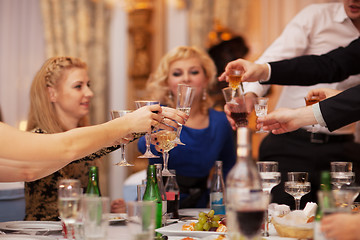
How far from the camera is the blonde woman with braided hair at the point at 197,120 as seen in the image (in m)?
3.38

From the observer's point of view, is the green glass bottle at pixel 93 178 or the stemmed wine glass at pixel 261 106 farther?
the stemmed wine glass at pixel 261 106

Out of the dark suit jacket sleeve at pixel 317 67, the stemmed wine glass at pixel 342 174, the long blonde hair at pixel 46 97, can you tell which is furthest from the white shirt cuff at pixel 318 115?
the long blonde hair at pixel 46 97

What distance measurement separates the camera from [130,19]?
254 inches

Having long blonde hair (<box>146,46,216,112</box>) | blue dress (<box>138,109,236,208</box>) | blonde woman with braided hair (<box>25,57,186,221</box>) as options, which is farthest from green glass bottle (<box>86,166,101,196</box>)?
long blonde hair (<box>146,46,216,112</box>)

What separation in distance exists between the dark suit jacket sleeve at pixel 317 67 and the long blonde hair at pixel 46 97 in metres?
1.33

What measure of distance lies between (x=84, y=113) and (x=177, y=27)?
354cm

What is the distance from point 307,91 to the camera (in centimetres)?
323

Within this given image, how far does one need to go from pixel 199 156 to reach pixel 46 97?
1.11 metres

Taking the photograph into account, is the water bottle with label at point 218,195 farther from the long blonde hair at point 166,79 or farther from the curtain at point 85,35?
the curtain at point 85,35

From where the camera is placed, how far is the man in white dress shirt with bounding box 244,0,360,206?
118 inches

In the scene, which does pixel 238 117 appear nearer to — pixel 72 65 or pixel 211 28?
pixel 72 65

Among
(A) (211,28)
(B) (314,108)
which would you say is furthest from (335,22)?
(A) (211,28)

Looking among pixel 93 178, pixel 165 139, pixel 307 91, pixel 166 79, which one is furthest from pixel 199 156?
pixel 93 178

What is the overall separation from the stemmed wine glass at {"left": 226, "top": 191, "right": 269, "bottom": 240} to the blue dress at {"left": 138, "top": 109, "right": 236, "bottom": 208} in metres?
1.73
